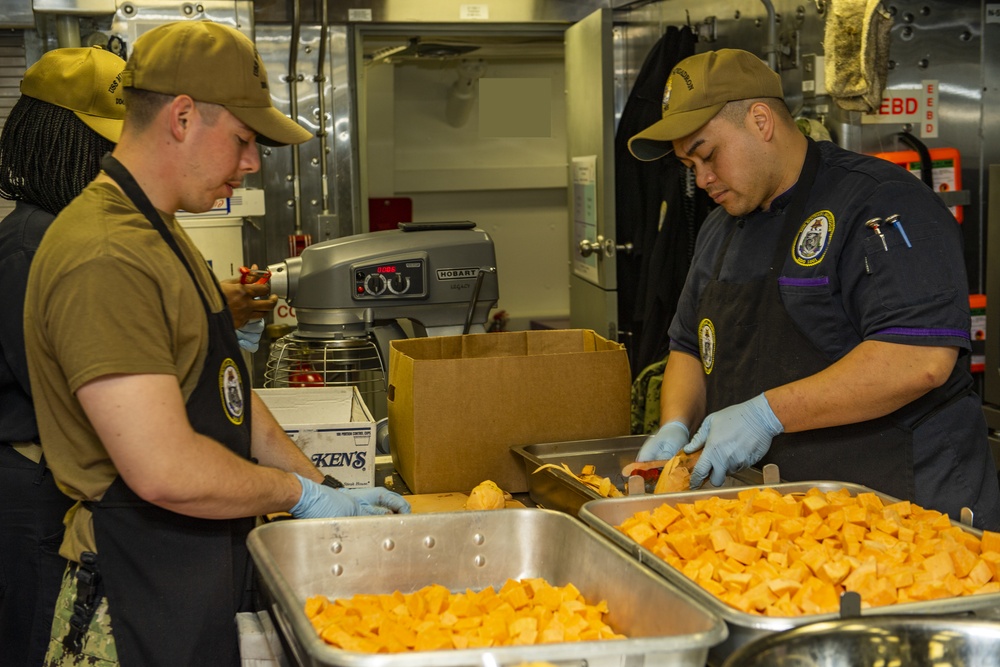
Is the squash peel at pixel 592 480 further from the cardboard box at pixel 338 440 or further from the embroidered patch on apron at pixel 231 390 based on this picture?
the embroidered patch on apron at pixel 231 390

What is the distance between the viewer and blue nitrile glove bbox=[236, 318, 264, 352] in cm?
272

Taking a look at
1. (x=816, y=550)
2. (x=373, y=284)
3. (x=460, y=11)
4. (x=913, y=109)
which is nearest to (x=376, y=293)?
(x=373, y=284)

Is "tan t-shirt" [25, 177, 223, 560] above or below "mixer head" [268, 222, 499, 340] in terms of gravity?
above

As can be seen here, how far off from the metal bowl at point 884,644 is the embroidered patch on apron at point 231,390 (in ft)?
2.95

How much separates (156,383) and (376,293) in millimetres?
1603

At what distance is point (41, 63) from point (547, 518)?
4.30ft

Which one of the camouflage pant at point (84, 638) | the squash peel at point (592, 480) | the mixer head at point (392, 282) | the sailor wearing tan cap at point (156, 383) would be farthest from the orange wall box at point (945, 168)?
the camouflage pant at point (84, 638)

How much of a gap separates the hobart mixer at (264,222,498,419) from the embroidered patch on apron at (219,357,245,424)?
49.4 inches

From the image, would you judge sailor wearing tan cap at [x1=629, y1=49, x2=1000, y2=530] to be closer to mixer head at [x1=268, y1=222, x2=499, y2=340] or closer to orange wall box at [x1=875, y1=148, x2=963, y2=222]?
mixer head at [x1=268, y1=222, x2=499, y2=340]

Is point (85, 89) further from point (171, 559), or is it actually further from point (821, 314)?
point (821, 314)

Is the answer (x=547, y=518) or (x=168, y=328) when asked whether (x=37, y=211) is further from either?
(x=547, y=518)

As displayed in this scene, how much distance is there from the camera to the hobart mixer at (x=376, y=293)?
118 inches

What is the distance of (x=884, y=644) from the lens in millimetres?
1092

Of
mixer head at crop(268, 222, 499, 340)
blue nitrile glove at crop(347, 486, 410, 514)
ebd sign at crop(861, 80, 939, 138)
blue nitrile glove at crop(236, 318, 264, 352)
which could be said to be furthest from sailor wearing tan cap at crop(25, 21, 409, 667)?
ebd sign at crop(861, 80, 939, 138)
